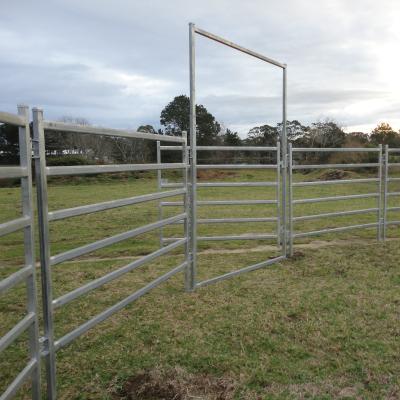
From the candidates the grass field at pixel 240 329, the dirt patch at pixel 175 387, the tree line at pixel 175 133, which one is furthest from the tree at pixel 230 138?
the dirt patch at pixel 175 387

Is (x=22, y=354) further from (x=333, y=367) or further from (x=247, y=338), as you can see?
(x=333, y=367)

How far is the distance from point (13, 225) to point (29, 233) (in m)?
0.18

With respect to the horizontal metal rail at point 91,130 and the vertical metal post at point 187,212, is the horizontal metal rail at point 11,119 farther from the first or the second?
the vertical metal post at point 187,212

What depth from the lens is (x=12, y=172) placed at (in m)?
1.85

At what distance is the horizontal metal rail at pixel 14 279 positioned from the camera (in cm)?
181

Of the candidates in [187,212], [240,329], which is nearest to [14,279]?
[240,329]

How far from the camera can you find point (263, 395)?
7.80 ft

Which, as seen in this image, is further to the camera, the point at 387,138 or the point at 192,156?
the point at 387,138

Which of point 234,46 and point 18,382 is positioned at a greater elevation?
point 234,46

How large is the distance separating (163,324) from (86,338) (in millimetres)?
596

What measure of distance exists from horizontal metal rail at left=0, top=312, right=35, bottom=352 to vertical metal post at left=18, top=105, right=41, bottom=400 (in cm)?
4

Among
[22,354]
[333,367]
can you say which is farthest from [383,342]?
[22,354]

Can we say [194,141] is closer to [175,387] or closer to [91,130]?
[91,130]

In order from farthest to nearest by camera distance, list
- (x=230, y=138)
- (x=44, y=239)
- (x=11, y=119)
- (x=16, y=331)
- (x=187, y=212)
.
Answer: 1. (x=230, y=138)
2. (x=187, y=212)
3. (x=44, y=239)
4. (x=16, y=331)
5. (x=11, y=119)
